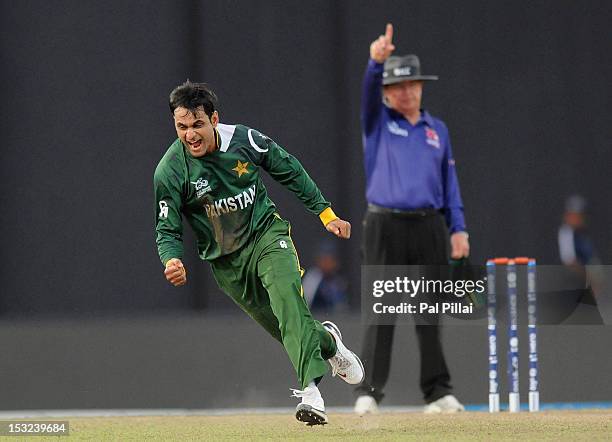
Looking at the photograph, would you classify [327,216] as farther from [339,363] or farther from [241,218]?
[339,363]

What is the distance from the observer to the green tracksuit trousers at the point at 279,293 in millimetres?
→ 5738

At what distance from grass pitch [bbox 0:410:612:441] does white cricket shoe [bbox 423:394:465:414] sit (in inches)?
5.0

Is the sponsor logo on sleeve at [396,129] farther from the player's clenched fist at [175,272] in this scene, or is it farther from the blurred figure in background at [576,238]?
the blurred figure in background at [576,238]

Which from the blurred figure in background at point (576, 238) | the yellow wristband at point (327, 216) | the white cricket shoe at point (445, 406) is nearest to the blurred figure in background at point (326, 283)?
the blurred figure in background at point (576, 238)

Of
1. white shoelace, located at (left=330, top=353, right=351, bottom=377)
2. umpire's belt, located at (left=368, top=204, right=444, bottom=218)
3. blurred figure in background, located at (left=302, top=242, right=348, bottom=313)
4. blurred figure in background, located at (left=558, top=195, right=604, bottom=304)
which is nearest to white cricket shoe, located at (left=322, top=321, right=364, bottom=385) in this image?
white shoelace, located at (left=330, top=353, right=351, bottom=377)

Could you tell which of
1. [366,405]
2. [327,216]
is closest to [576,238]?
[366,405]

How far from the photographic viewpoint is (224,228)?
6039mm

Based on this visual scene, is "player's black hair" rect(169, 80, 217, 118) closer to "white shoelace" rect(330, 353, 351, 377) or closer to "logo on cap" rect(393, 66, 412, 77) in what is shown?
"white shoelace" rect(330, 353, 351, 377)

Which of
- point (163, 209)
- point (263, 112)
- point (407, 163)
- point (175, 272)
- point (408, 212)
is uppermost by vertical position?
point (263, 112)

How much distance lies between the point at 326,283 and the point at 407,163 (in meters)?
2.55

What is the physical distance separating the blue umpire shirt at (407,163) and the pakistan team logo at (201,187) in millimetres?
1681

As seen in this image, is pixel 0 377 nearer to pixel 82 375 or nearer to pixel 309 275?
pixel 82 375

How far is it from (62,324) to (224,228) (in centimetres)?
325

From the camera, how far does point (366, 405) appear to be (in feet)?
24.0
